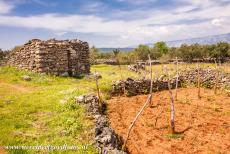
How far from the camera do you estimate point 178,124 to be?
19219mm

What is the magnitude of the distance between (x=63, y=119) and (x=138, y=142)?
3.63 meters

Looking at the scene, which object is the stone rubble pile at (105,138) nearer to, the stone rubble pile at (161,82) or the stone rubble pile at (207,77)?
the stone rubble pile at (161,82)

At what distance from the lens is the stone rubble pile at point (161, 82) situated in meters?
26.8

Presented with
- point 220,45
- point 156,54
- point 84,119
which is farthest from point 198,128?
point 156,54

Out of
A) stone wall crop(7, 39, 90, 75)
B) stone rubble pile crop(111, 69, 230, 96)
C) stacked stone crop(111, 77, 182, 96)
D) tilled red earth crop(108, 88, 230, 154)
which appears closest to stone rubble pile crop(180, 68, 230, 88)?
stone rubble pile crop(111, 69, 230, 96)

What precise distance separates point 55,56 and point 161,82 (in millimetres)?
10171

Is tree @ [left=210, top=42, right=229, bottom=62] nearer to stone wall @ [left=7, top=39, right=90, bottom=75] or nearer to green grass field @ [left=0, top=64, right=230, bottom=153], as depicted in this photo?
stone wall @ [left=7, top=39, right=90, bottom=75]

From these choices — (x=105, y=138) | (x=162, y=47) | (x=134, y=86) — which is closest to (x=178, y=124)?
(x=105, y=138)

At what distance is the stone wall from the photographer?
31.1 meters

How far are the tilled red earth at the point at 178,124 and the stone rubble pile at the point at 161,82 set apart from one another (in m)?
1.11

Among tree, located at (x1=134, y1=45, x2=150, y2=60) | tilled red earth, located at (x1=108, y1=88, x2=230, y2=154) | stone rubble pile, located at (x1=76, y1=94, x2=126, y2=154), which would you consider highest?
tree, located at (x1=134, y1=45, x2=150, y2=60)

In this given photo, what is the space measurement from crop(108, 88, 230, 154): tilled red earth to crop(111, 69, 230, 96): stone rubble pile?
111 centimetres

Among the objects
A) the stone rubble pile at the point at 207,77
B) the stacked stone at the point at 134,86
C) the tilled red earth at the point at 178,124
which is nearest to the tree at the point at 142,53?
the stone rubble pile at the point at 207,77

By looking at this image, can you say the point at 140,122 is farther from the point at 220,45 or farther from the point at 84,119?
the point at 220,45
